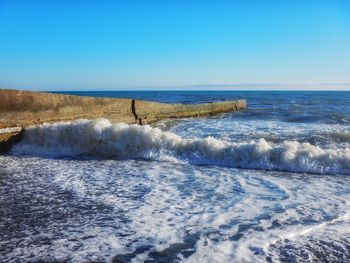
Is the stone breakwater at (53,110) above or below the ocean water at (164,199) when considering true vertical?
above

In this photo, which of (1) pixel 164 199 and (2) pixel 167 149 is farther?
(2) pixel 167 149

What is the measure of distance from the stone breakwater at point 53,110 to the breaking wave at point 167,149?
1.01 feet

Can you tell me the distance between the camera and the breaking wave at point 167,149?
669cm

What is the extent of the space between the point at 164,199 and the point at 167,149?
308 centimetres

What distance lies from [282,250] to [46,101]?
6.91 meters

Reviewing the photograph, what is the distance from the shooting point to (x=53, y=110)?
9.12 metres

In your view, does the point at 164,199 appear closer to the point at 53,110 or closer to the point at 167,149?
the point at 167,149

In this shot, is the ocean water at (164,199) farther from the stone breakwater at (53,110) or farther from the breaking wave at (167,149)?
the stone breakwater at (53,110)

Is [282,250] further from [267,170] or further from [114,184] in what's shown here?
[267,170]

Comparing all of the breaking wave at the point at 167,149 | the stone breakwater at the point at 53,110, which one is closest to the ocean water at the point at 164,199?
the breaking wave at the point at 167,149

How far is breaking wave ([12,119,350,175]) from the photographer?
669 cm

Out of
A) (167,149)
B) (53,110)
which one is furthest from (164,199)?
(53,110)

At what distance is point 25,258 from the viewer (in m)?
3.04

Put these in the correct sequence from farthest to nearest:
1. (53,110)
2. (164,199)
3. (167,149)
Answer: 1. (53,110)
2. (167,149)
3. (164,199)
